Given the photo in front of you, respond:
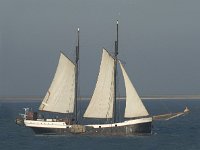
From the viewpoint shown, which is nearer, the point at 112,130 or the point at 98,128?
the point at 112,130

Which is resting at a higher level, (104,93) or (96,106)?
(104,93)

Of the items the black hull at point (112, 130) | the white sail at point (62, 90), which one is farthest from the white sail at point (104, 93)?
the white sail at point (62, 90)

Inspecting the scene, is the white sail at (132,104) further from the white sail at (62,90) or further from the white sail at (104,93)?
the white sail at (62,90)

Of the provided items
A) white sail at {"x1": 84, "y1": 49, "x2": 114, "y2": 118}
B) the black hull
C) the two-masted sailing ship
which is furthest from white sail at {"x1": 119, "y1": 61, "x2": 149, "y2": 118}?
white sail at {"x1": 84, "y1": 49, "x2": 114, "y2": 118}

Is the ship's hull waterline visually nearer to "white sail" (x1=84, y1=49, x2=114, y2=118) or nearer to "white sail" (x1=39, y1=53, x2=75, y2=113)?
"white sail" (x1=84, y1=49, x2=114, y2=118)

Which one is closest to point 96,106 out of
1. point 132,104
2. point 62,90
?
point 132,104

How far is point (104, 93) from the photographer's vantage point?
327 feet

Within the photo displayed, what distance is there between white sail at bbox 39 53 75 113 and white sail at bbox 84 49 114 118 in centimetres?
483

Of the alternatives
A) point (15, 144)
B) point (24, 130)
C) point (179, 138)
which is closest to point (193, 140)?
point (179, 138)

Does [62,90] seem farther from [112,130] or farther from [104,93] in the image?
[112,130]

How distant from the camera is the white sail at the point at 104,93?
324ft

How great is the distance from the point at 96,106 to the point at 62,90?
6.10m

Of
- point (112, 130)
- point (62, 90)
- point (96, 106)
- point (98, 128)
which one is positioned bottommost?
point (112, 130)

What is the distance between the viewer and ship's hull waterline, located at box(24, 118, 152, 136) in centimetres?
9769
